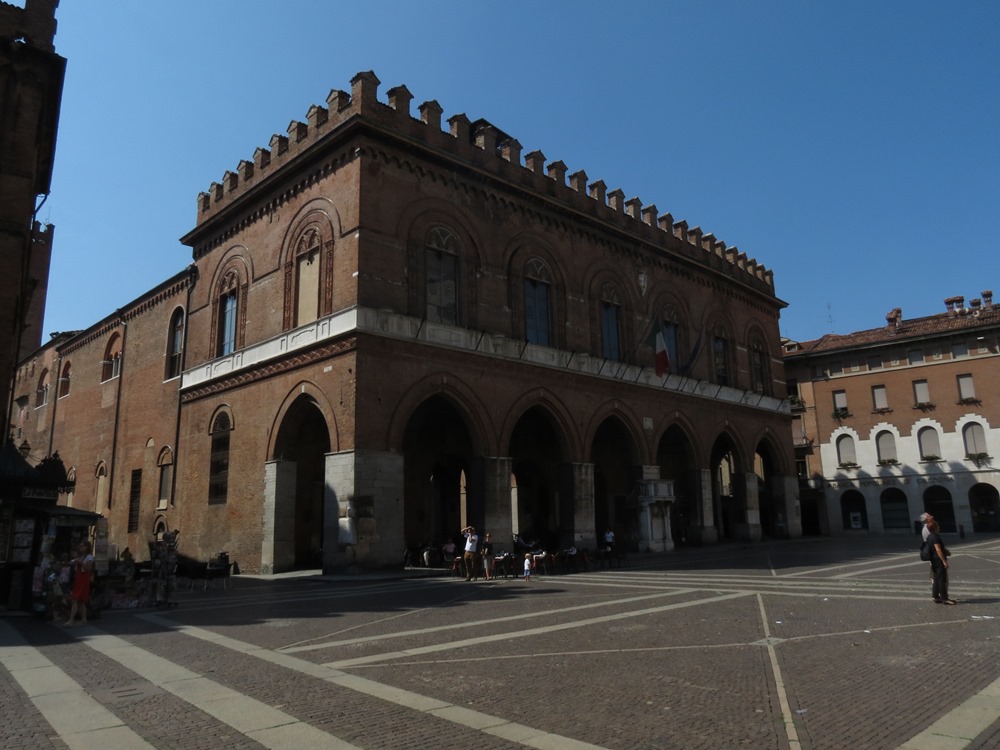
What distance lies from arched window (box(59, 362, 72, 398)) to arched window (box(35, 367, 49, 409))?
2157mm

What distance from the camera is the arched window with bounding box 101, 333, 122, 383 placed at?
3375 centimetres

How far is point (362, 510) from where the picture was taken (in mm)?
18859

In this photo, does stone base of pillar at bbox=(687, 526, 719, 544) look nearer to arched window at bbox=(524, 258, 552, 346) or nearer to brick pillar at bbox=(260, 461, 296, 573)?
arched window at bbox=(524, 258, 552, 346)

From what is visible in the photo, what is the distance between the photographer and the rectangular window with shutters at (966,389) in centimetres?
4100

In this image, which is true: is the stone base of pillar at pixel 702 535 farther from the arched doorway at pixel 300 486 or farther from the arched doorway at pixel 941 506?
the arched doorway at pixel 941 506

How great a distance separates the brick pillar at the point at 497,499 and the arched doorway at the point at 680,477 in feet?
35.5

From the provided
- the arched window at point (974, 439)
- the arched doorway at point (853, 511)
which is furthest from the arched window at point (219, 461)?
the arched window at point (974, 439)

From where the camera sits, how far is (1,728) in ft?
18.3

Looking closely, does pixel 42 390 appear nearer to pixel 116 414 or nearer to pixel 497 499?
pixel 116 414

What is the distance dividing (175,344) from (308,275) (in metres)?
10.1

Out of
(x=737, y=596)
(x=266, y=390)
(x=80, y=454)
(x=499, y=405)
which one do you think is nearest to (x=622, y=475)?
(x=499, y=405)

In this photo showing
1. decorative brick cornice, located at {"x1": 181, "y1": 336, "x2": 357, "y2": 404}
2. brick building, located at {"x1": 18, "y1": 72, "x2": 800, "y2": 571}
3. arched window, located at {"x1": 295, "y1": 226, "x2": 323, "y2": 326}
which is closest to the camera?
decorative brick cornice, located at {"x1": 181, "y1": 336, "x2": 357, "y2": 404}

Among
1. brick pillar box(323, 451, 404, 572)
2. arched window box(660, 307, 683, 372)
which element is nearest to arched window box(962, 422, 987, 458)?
arched window box(660, 307, 683, 372)

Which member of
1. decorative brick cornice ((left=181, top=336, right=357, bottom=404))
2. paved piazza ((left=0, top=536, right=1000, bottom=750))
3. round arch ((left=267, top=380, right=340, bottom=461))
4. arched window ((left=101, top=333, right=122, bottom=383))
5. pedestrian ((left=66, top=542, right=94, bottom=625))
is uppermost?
arched window ((left=101, top=333, right=122, bottom=383))
